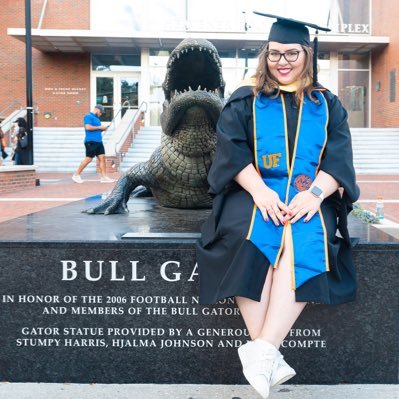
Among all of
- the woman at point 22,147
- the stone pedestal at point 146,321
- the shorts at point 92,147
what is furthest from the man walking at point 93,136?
the stone pedestal at point 146,321

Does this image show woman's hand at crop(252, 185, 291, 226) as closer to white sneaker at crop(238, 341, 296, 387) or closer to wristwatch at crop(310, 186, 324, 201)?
wristwatch at crop(310, 186, 324, 201)

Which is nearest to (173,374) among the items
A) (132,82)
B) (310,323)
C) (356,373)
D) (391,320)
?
(310,323)

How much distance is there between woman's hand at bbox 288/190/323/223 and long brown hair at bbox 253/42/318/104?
1.53ft

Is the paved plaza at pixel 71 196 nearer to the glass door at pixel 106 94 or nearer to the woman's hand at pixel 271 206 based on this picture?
the woman's hand at pixel 271 206

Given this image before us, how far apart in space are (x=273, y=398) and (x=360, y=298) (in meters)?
0.66

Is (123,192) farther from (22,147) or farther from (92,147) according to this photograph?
(22,147)

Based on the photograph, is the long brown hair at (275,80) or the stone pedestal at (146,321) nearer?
the long brown hair at (275,80)

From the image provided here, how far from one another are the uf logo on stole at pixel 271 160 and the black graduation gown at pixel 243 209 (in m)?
0.06

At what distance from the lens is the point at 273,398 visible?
260 cm

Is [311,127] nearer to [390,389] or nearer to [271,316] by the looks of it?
[271,316]

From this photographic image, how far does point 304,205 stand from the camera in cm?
238

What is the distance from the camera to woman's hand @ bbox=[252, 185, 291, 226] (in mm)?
2363

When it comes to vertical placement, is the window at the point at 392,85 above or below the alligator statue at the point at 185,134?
above

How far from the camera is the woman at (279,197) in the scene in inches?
91.2
